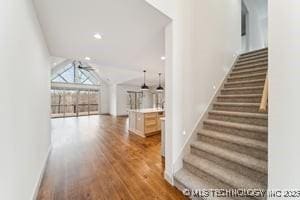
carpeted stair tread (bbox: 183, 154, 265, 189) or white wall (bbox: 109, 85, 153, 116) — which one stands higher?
white wall (bbox: 109, 85, 153, 116)

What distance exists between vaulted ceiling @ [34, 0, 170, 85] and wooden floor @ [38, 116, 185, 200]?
2.59 m

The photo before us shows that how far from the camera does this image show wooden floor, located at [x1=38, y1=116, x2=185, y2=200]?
2.11 meters

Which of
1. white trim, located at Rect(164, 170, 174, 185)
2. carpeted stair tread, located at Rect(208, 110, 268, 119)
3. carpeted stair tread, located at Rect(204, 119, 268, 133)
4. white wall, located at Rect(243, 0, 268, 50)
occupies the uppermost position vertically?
white wall, located at Rect(243, 0, 268, 50)

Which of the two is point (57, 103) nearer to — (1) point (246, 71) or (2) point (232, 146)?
(1) point (246, 71)

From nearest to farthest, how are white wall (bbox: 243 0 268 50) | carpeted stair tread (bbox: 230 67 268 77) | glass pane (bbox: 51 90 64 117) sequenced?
carpeted stair tread (bbox: 230 67 268 77) → white wall (bbox: 243 0 268 50) → glass pane (bbox: 51 90 64 117)

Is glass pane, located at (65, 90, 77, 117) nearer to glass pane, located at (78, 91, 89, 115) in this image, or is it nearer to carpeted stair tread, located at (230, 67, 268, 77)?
glass pane, located at (78, 91, 89, 115)

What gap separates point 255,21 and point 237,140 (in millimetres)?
7869

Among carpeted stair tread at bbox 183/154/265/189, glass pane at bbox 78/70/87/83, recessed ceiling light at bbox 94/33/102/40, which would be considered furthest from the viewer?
glass pane at bbox 78/70/87/83

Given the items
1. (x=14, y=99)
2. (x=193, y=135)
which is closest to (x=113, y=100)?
(x=193, y=135)

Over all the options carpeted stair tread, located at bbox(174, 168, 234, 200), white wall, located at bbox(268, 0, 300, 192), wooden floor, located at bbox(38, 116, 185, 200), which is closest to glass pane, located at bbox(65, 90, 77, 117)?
wooden floor, located at bbox(38, 116, 185, 200)

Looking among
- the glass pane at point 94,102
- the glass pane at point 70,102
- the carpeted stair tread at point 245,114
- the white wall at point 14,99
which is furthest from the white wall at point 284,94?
the glass pane at point 94,102

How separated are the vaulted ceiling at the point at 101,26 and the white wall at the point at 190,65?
0.50 meters

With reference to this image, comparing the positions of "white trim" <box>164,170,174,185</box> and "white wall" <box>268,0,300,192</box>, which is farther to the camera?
"white trim" <box>164,170,174,185</box>

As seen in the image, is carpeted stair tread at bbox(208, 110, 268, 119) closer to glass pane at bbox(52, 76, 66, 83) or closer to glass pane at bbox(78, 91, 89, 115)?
glass pane at bbox(52, 76, 66, 83)
